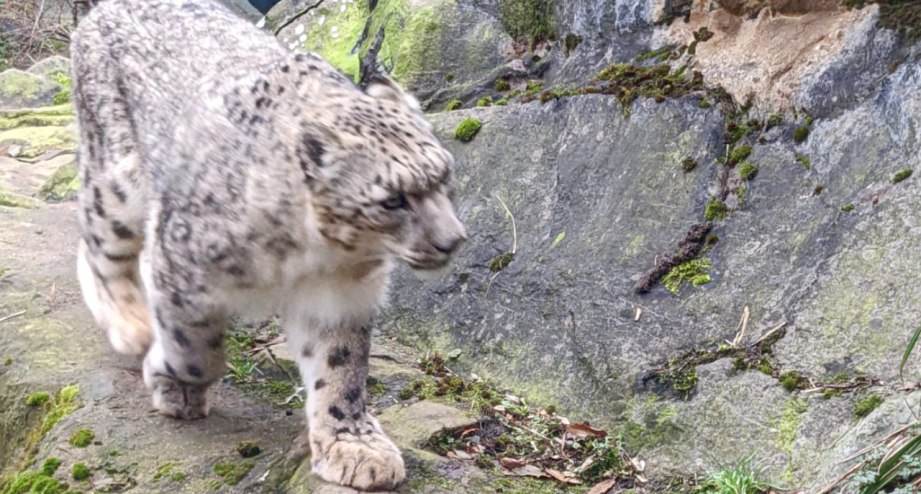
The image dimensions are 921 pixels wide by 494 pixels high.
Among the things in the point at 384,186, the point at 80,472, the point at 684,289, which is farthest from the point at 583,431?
the point at 80,472

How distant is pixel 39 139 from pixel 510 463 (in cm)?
873

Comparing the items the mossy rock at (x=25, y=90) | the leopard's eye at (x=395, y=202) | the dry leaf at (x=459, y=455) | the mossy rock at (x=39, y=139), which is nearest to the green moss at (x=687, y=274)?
the dry leaf at (x=459, y=455)

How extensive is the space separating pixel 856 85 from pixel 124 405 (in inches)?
158

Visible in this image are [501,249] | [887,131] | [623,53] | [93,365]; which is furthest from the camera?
[623,53]

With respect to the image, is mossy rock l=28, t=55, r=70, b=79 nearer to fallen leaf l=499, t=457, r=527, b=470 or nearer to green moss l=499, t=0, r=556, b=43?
green moss l=499, t=0, r=556, b=43

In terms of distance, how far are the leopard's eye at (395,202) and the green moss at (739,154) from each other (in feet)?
7.78

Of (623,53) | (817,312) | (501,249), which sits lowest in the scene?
(501,249)

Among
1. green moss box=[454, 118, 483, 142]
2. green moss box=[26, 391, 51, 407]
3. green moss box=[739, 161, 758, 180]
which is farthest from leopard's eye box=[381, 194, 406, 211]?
green moss box=[454, 118, 483, 142]

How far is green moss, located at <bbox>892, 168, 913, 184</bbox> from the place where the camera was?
4.61 meters

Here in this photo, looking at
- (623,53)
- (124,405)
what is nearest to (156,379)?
(124,405)

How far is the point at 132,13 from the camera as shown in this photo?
563 cm

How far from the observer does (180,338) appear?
176 inches

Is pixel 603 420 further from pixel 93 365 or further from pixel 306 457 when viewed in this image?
pixel 93 365

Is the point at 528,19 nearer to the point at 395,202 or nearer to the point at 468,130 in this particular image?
the point at 468,130
